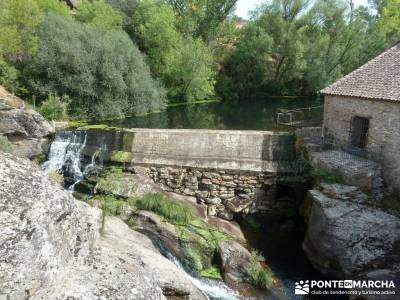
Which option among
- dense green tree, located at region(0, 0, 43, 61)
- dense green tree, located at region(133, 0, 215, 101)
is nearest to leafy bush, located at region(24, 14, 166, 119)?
dense green tree, located at region(0, 0, 43, 61)

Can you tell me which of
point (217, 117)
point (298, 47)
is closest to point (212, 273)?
point (217, 117)

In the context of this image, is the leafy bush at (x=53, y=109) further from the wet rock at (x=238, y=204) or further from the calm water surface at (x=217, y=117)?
the wet rock at (x=238, y=204)

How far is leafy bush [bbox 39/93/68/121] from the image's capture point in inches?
837

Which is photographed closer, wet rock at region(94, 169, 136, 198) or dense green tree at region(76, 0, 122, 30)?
wet rock at region(94, 169, 136, 198)

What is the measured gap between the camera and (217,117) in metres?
28.8

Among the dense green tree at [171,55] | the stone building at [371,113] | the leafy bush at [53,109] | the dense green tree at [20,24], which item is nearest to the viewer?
the stone building at [371,113]

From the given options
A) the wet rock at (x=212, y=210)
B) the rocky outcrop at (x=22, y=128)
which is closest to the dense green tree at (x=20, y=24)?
the rocky outcrop at (x=22, y=128)

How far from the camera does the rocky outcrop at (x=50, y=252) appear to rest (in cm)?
536

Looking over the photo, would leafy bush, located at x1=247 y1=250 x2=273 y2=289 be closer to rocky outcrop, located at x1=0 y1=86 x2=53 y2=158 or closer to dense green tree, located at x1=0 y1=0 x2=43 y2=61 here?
rocky outcrop, located at x1=0 y1=86 x2=53 y2=158

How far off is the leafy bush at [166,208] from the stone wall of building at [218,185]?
1860 mm

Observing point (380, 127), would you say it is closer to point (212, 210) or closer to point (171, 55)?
→ point (212, 210)

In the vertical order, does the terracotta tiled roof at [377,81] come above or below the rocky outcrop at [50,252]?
above

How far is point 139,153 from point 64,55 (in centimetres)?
1177

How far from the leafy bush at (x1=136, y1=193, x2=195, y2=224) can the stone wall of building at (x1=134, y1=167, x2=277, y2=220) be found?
186cm
